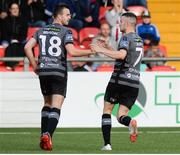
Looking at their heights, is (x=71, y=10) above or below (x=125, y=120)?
above

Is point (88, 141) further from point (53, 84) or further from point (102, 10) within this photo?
point (102, 10)

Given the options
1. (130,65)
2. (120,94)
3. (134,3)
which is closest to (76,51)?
(130,65)

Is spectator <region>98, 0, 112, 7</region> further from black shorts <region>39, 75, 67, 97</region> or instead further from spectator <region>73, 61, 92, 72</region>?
black shorts <region>39, 75, 67, 97</region>

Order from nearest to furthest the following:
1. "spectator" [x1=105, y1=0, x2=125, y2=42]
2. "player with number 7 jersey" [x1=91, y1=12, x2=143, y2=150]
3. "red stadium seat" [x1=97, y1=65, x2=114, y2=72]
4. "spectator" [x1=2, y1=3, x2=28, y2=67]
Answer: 1. "player with number 7 jersey" [x1=91, y1=12, x2=143, y2=150]
2. "red stadium seat" [x1=97, y1=65, x2=114, y2=72]
3. "spectator" [x1=2, y1=3, x2=28, y2=67]
4. "spectator" [x1=105, y1=0, x2=125, y2=42]

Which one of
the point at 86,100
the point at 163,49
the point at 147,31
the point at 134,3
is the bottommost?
the point at 86,100

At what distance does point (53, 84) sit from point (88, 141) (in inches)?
76.2

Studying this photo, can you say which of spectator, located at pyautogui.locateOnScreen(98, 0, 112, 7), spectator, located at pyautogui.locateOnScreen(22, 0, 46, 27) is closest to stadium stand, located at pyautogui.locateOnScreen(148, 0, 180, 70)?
spectator, located at pyautogui.locateOnScreen(98, 0, 112, 7)

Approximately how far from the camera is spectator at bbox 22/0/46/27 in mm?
22297

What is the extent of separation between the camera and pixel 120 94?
44.4ft

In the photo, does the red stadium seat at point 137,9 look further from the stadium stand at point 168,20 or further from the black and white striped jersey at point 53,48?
the black and white striped jersey at point 53,48

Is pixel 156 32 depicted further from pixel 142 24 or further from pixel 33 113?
pixel 33 113

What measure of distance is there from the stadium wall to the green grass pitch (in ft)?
1.05

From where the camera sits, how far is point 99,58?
1852 cm

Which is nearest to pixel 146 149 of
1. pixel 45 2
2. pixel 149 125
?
pixel 149 125
